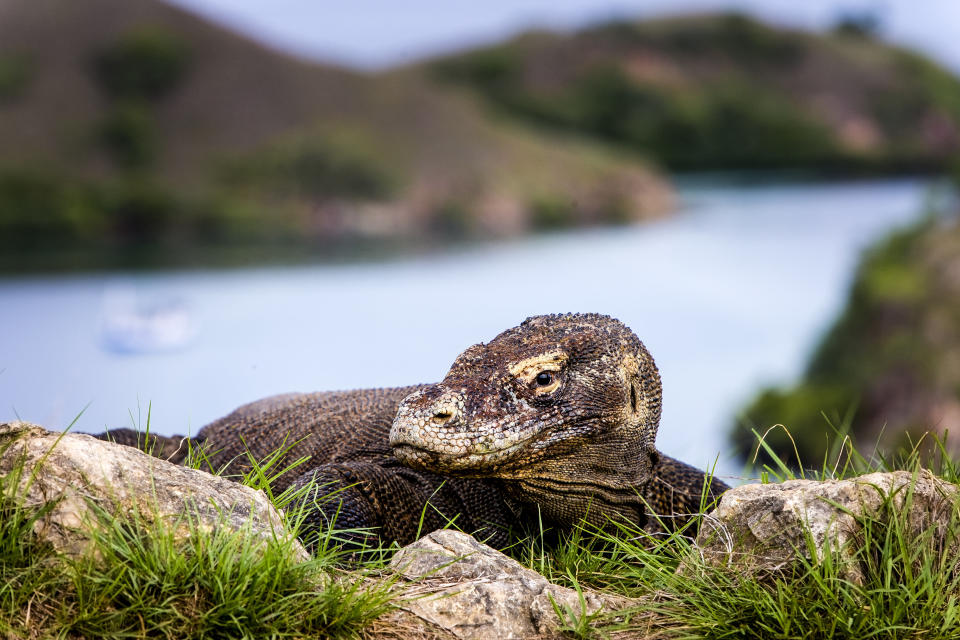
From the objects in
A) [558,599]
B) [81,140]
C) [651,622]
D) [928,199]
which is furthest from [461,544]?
[928,199]

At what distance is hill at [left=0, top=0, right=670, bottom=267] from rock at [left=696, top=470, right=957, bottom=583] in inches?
808

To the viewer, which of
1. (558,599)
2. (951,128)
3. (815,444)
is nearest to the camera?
(558,599)

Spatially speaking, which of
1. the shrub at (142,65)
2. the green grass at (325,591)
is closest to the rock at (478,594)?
the green grass at (325,591)

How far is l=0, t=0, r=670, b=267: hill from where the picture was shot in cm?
2566

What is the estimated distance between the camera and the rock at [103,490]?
9.72 feet

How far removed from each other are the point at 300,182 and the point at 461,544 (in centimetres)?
2342

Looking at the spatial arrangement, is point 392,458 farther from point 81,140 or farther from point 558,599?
point 81,140

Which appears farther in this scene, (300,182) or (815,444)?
(300,182)

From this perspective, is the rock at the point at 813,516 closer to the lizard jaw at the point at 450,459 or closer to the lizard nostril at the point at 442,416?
the lizard jaw at the point at 450,459

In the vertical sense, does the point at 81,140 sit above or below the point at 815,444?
above

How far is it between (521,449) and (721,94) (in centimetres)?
3672

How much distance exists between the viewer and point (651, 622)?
3.16 m

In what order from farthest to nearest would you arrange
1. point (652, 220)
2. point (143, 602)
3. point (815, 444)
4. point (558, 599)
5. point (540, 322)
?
point (652, 220) < point (815, 444) < point (540, 322) < point (558, 599) < point (143, 602)

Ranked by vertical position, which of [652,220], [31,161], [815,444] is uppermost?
[31,161]
